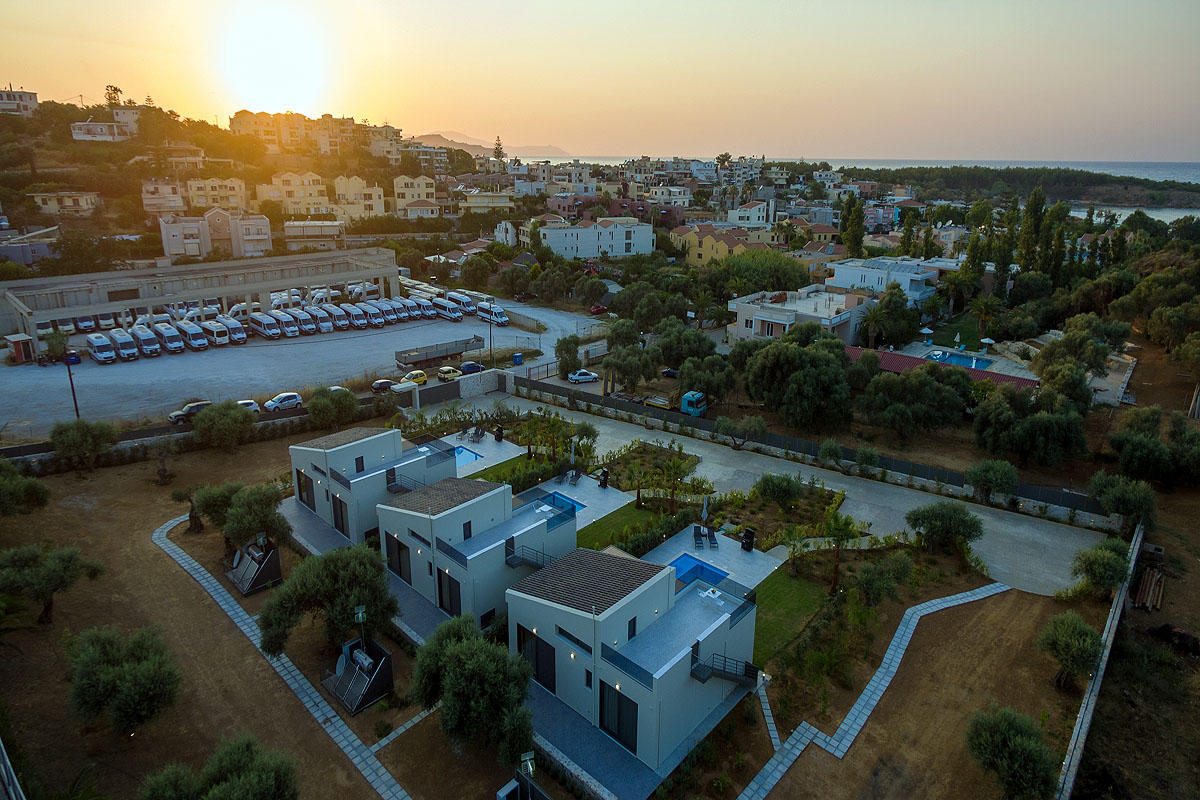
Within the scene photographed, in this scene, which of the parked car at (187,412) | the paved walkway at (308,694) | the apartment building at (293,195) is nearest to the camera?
the paved walkway at (308,694)

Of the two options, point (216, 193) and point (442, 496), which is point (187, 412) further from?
point (216, 193)

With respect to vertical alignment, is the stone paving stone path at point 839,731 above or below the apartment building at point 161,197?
below

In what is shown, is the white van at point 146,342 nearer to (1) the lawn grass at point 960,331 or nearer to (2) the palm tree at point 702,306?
(2) the palm tree at point 702,306

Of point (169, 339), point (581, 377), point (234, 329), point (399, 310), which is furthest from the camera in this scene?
point (399, 310)

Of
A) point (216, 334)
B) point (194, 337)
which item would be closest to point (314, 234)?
point (216, 334)

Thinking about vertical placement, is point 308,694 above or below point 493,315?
below

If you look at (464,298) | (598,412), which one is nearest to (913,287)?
(598,412)

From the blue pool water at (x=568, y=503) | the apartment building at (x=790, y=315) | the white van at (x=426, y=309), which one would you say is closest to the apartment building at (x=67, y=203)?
the white van at (x=426, y=309)
